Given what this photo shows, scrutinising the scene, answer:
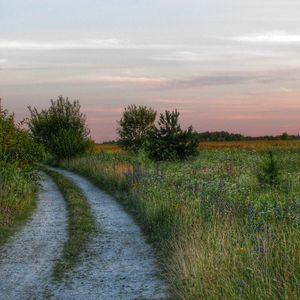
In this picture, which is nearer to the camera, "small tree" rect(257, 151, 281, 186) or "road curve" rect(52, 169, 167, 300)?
"road curve" rect(52, 169, 167, 300)

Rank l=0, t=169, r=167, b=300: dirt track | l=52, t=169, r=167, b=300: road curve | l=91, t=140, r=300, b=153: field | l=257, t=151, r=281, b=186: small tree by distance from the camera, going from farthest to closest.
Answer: l=91, t=140, r=300, b=153: field → l=257, t=151, r=281, b=186: small tree → l=0, t=169, r=167, b=300: dirt track → l=52, t=169, r=167, b=300: road curve

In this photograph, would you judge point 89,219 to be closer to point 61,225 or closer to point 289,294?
point 61,225

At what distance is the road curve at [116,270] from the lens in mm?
9328

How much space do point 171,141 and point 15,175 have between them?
20.8m

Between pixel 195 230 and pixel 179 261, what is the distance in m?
1.80

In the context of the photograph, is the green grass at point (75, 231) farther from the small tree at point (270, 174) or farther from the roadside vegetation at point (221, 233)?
the small tree at point (270, 174)

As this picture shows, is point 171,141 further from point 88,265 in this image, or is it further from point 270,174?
point 88,265

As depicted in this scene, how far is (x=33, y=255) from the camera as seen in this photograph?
12.5 meters

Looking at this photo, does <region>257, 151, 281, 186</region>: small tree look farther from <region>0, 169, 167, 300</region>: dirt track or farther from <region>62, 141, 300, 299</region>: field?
<region>0, 169, 167, 300</region>: dirt track

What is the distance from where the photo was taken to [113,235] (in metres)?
14.8

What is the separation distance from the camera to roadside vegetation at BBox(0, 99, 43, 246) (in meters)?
17.5

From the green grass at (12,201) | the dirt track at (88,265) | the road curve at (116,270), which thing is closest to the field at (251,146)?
the green grass at (12,201)

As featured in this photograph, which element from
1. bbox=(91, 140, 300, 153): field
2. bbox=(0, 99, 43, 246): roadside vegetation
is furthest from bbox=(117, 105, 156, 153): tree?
bbox=(0, 99, 43, 246): roadside vegetation

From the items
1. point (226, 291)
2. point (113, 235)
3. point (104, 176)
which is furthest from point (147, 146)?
point (226, 291)
